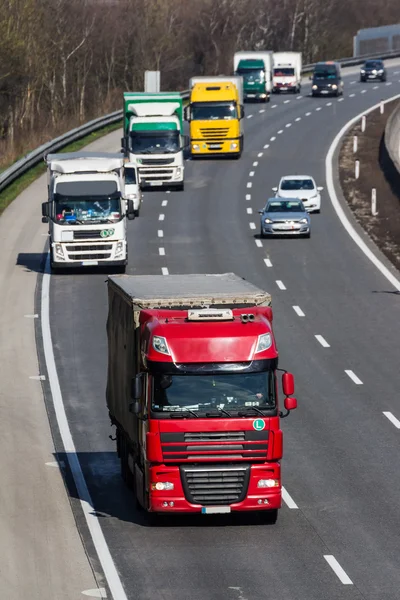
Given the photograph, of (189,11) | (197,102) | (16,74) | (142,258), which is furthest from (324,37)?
(142,258)

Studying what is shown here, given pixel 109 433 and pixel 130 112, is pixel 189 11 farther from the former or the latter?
pixel 109 433

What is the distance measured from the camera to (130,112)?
196 feet

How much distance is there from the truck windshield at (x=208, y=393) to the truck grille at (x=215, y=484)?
2.58ft

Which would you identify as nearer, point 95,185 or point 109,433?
point 109,433

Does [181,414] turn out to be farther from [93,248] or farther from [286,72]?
[286,72]

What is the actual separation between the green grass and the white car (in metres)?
9.73

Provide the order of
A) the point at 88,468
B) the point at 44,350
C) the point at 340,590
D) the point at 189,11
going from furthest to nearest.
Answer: the point at 189,11, the point at 44,350, the point at 88,468, the point at 340,590

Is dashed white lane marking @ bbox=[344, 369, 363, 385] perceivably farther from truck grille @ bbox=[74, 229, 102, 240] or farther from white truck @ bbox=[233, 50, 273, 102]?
white truck @ bbox=[233, 50, 273, 102]

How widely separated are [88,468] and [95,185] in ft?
68.2

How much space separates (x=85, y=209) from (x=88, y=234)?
76cm

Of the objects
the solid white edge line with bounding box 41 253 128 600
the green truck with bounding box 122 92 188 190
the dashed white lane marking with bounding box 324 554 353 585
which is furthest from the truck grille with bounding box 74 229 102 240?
the dashed white lane marking with bounding box 324 554 353 585

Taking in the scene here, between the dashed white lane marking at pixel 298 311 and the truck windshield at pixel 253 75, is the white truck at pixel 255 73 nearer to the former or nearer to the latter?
the truck windshield at pixel 253 75

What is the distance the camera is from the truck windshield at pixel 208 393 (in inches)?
721

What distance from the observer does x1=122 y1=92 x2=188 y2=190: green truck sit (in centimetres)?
5862
